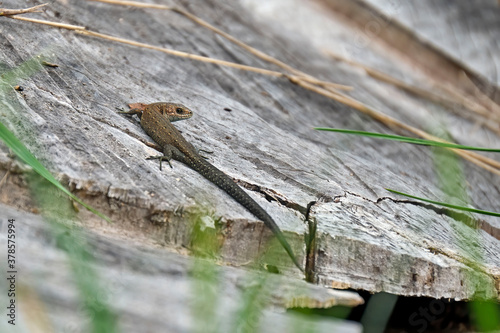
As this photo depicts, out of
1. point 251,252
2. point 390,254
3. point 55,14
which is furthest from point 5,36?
point 390,254

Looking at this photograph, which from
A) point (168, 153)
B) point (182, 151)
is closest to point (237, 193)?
point (168, 153)

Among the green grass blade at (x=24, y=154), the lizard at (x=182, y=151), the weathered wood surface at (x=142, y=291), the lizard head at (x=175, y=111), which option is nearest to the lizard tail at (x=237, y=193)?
the lizard at (x=182, y=151)

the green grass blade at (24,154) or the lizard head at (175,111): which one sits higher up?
the lizard head at (175,111)

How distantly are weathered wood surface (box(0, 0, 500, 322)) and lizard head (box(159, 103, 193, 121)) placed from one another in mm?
56

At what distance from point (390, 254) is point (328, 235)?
0.26 metres

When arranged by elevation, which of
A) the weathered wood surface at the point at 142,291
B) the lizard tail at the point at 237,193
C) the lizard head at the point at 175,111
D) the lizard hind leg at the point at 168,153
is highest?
the lizard head at the point at 175,111

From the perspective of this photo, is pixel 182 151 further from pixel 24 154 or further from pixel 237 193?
pixel 24 154

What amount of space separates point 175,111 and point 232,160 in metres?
0.61

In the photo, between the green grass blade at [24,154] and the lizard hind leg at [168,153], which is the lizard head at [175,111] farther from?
the green grass blade at [24,154]

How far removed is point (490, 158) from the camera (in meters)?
3.88

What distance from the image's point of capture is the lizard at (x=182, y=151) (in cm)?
219

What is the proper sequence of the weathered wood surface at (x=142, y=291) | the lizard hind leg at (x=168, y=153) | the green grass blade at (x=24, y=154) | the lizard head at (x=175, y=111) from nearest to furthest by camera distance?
the weathered wood surface at (x=142, y=291) → the green grass blade at (x=24, y=154) → the lizard hind leg at (x=168, y=153) → the lizard head at (x=175, y=111)

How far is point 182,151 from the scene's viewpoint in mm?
2824

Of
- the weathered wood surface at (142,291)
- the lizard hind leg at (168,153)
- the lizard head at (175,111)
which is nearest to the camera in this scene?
the weathered wood surface at (142,291)
